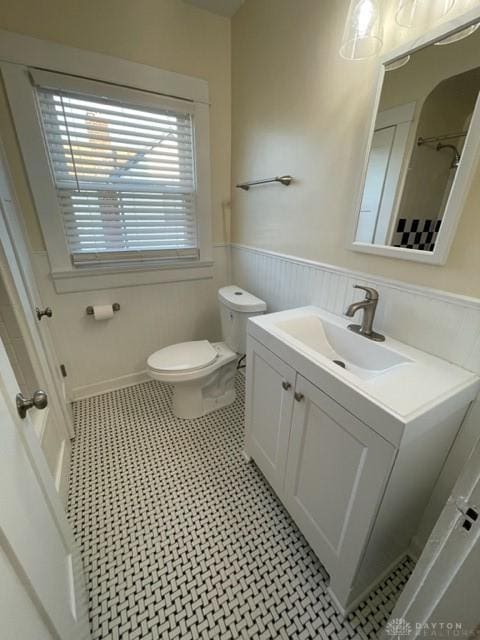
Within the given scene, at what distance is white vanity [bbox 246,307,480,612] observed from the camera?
2.30 feet

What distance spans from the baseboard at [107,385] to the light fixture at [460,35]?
2343 millimetres

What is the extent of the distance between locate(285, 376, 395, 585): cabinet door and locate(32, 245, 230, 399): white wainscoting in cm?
143

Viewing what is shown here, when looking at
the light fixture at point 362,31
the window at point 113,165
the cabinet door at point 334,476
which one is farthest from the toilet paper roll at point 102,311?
the light fixture at point 362,31

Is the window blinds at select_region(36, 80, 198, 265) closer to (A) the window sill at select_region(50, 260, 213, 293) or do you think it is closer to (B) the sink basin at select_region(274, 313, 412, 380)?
(A) the window sill at select_region(50, 260, 213, 293)

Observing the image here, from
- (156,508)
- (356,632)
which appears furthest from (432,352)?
(156,508)

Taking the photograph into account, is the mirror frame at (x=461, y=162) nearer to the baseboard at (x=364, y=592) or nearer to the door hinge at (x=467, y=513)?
the door hinge at (x=467, y=513)

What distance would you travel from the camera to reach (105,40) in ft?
4.72

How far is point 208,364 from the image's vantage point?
1649 mm

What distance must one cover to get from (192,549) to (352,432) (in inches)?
35.3

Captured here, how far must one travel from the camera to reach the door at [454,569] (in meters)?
0.47

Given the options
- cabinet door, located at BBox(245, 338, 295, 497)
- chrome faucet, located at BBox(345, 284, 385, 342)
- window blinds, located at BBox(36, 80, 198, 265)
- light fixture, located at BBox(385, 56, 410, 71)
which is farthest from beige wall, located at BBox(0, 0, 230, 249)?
chrome faucet, located at BBox(345, 284, 385, 342)

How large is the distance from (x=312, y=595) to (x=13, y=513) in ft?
3.47

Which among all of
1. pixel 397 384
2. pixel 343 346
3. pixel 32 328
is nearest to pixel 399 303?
pixel 343 346

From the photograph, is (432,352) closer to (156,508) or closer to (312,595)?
(312,595)
